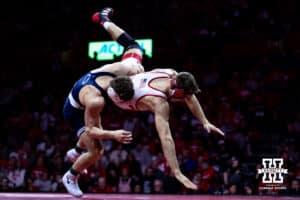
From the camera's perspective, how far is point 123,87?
3.62 meters

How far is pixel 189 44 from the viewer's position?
942cm

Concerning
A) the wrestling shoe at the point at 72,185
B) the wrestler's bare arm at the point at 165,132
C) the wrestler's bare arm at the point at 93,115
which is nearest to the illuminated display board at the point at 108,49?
the wrestling shoe at the point at 72,185

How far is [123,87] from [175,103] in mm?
4561

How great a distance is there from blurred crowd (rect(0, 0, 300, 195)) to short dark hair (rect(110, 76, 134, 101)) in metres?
2.82

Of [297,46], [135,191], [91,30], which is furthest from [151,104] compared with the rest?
[91,30]

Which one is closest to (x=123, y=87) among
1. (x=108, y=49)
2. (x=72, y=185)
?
(x=72, y=185)

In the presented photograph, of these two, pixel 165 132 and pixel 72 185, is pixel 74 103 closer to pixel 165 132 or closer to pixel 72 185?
pixel 72 185

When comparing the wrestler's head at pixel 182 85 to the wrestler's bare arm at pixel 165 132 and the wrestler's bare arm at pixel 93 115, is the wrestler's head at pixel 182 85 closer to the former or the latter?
the wrestler's bare arm at pixel 165 132

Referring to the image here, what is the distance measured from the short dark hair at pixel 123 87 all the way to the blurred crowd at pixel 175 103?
2817mm

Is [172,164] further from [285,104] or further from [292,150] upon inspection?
[285,104]

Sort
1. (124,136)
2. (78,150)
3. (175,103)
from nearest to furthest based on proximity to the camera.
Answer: (124,136), (78,150), (175,103)

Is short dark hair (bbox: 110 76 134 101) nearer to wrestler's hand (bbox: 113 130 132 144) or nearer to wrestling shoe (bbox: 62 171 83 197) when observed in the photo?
wrestler's hand (bbox: 113 130 132 144)

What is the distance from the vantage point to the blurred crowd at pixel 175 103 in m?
6.62

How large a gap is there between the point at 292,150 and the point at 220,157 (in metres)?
0.89
